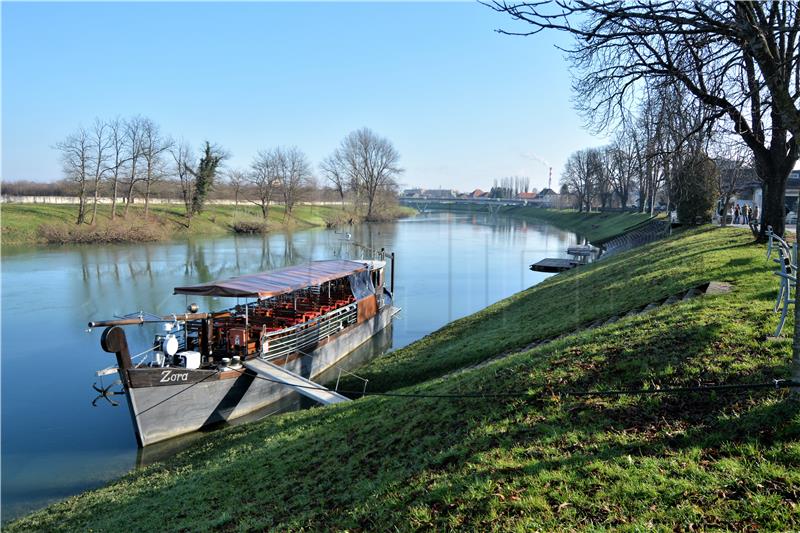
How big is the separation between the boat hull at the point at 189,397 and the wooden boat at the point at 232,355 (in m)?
0.02

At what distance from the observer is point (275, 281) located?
1634 centimetres

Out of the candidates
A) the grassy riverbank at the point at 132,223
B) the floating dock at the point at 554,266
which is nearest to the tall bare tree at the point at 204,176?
the grassy riverbank at the point at 132,223

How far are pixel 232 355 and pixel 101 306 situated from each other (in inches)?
561

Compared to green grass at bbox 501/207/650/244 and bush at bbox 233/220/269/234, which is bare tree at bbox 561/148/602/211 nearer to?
green grass at bbox 501/207/650/244

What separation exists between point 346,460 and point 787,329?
6.44m

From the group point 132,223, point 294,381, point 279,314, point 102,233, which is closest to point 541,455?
point 294,381

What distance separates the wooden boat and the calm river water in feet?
4.01

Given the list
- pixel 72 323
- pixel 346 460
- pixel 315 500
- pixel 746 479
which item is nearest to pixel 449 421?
pixel 346 460

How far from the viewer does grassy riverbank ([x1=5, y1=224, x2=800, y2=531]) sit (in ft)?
14.1

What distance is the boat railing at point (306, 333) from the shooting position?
15.1 metres

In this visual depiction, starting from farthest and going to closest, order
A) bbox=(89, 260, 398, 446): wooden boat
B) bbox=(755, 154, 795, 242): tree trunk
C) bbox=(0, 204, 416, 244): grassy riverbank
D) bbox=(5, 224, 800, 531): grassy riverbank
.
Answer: bbox=(0, 204, 416, 244): grassy riverbank < bbox=(755, 154, 795, 242): tree trunk < bbox=(89, 260, 398, 446): wooden boat < bbox=(5, 224, 800, 531): grassy riverbank

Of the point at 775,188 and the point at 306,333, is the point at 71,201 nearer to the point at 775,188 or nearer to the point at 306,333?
the point at 306,333

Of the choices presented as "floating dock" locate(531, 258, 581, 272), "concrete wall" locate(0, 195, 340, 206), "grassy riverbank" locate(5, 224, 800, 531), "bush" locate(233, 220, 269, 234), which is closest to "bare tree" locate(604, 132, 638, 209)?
"grassy riverbank" locate(5, 224, 800, 531)

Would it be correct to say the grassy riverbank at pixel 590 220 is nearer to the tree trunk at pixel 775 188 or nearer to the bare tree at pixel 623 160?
the bare tree at pixel 623 160
